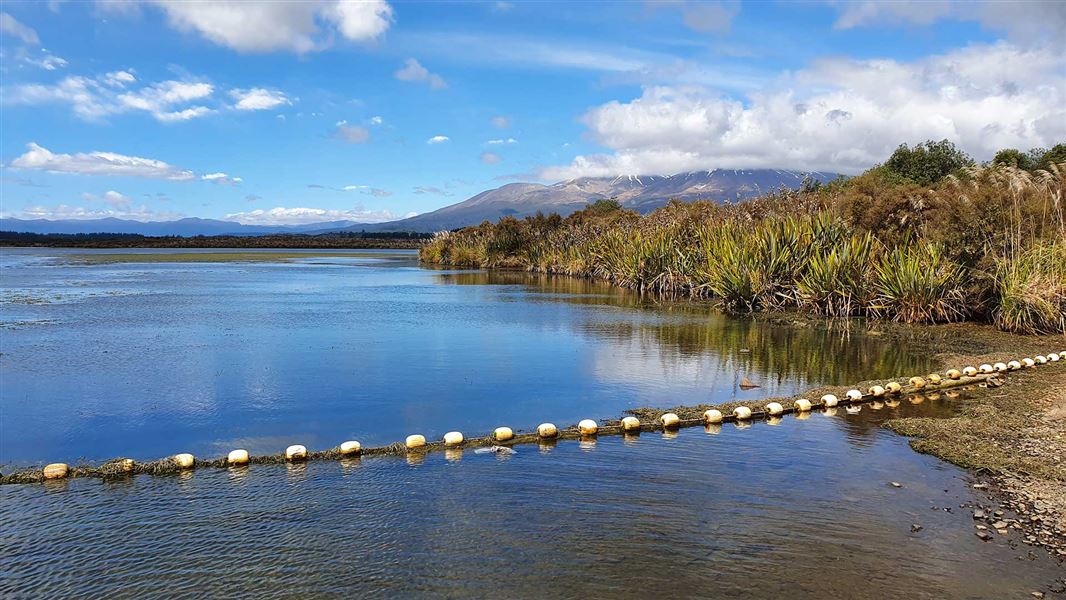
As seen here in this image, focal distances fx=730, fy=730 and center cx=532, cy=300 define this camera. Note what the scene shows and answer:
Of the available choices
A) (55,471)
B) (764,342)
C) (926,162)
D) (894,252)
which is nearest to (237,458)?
(55,471)

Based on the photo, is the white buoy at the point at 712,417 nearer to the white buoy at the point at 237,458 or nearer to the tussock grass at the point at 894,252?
the white buoy at the point at 237,458

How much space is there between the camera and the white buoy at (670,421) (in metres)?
11.1

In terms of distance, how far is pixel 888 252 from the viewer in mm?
24609

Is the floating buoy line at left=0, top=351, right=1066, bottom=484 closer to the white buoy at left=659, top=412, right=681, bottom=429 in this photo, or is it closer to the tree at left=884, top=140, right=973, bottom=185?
the white buoy at left=659, top=412, right=681, bottom=429

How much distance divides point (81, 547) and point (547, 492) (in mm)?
4718

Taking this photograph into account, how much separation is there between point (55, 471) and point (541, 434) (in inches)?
242

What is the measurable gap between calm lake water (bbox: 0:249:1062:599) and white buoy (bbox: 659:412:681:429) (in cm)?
22

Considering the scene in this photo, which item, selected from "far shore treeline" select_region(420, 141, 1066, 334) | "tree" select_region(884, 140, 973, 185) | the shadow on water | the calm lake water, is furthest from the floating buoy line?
"tree" select_region(884, 140, 973, 185)

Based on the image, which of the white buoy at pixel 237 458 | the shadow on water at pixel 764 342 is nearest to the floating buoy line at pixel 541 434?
the white buoy at pixel 237 458

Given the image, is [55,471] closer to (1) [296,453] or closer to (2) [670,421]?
(1) [296,453]

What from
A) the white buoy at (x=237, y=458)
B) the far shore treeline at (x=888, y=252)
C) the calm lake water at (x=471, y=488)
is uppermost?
the far shore treeline at (x=888, y=252)

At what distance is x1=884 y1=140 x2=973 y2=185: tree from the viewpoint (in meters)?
55.1

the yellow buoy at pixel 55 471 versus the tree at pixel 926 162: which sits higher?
the tree at pixel 926 162

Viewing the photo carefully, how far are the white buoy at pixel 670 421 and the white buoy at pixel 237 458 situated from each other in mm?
5925
